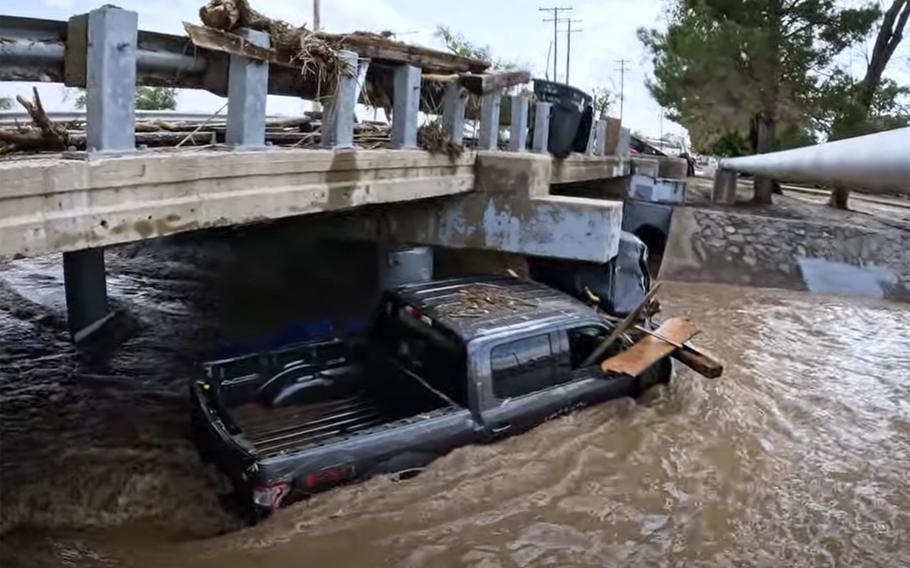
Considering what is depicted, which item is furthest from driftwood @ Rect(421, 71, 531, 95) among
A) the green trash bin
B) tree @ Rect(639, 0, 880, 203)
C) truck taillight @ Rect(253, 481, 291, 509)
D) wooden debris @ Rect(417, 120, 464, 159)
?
tree @ Rect(639, 0, 880, 203)

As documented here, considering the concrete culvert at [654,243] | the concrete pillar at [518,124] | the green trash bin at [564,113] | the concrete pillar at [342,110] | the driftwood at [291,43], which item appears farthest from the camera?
the concrete culvert at [654,243]

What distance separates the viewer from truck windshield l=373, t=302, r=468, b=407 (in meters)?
5.12

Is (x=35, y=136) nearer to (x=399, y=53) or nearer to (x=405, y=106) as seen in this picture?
(x=399, y=53)

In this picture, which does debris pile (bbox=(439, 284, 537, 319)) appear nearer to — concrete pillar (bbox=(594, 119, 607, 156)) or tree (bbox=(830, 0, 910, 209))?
concrete pillar (bbox=(594, 119, 607, 156))

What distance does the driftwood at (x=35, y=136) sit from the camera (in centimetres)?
379

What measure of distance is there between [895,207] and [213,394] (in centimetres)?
2101

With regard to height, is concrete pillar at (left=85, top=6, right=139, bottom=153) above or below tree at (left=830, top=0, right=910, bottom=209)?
below

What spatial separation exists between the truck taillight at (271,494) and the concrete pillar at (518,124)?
17.5 ft

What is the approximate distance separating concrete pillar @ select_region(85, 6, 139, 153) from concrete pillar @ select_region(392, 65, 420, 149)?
106 inches

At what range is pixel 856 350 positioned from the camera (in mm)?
9477

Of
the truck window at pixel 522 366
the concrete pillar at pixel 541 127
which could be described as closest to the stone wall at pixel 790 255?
the concrete pillar at pixel 541 127

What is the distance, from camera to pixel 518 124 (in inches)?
A: 336

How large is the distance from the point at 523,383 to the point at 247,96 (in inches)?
108

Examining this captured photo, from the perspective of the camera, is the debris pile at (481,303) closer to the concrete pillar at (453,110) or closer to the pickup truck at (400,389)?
the pickup truck at (400,389)
